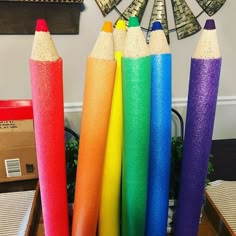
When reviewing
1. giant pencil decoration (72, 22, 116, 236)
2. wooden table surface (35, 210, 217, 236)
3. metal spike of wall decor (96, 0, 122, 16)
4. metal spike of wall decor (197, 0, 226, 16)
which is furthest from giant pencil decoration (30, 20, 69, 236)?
metal spike of wall decor (197, 0, 226, 16)

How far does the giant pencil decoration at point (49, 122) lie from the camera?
0.29 m

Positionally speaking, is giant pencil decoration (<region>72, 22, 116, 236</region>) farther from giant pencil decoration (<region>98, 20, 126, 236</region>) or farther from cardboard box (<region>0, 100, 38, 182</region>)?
cardboard box (<region>0, 100, 38, 182</region>)

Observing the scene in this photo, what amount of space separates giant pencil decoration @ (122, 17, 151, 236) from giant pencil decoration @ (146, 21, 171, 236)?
2 centimetres

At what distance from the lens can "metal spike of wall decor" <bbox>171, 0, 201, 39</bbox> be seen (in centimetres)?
78

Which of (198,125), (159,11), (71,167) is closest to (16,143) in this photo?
(71,167)

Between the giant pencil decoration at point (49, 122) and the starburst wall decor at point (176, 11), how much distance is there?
20.3 inches

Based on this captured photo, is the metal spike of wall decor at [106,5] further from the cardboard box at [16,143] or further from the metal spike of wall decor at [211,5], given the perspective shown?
the cardboard box at [16,143]

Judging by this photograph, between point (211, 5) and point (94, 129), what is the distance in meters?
0.65

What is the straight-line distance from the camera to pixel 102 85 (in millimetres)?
314

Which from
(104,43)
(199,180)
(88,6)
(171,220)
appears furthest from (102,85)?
(88,6)

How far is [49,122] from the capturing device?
30 centimetres

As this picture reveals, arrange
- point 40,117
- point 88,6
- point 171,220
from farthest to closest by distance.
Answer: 1. point 88,6
2. point 171,220
3. point 40,117

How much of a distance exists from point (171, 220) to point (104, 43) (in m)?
0.34

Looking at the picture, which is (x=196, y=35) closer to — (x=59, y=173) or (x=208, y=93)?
(x=208, y=93)
